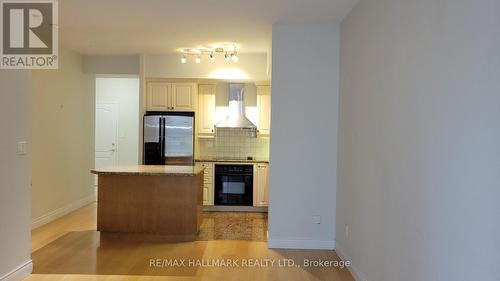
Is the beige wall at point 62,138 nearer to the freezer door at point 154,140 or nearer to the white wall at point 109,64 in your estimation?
the white wall at point 109,64

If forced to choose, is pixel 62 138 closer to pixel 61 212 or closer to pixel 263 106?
pixel 61 212

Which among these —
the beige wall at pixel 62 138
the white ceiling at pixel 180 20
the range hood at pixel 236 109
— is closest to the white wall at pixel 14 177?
the white ceiling at pixel 180 20

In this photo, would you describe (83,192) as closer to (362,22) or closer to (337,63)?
(337,63)

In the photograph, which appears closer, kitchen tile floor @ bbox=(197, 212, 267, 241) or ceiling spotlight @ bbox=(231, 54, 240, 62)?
kitchen tile floor @ bbox=(197, 212, 267, 241)

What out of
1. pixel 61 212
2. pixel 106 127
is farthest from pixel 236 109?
pixel 61 212

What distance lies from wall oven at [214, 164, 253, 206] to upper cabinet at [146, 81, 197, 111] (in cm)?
116

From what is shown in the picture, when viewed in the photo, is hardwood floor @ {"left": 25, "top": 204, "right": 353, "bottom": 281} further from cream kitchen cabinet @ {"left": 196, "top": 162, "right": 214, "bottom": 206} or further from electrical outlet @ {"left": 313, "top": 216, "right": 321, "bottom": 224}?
cream kitchen cabinet @ {"left": 196, "top": 162, "right": 214, "bottom": 206}

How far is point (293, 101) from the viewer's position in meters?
4.34

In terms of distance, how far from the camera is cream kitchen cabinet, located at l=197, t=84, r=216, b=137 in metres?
6.47

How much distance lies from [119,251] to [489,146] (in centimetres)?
373

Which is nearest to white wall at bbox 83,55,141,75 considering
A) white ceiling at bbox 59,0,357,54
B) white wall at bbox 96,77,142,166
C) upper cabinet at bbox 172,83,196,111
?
white ceiling at bbox 59,0,357,54

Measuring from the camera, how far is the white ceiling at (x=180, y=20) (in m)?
3.72

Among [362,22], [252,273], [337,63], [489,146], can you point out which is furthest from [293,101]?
[489,146]

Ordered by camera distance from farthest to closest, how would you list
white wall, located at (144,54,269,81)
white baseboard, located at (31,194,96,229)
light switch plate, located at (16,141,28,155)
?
white wall, located at (144,54,269,81) → white baseboard, located at (31,194,96,229) → light switch plate, located at (16,141,28,155)
